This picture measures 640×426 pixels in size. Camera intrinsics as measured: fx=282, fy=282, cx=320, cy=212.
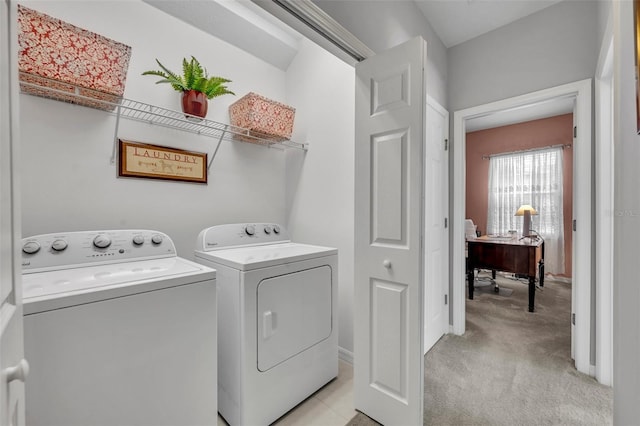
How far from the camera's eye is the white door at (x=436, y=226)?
2.28 meters

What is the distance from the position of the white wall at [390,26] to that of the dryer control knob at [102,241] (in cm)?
154

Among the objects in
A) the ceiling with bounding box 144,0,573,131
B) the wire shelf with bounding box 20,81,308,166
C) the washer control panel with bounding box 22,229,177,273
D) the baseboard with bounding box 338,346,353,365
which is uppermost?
the ceiling with bounding box 144,0,573,131

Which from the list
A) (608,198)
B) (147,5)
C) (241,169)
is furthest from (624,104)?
(147,5)

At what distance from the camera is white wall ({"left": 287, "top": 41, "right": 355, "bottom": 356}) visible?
215 cm

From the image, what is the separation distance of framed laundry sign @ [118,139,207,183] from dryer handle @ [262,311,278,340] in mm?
1114

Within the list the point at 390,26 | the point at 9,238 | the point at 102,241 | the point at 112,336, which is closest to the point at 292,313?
the point at 112,336

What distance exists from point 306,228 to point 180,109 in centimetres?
129

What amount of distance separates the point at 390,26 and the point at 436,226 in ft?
5.07

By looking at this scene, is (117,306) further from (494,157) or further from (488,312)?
(494,157)

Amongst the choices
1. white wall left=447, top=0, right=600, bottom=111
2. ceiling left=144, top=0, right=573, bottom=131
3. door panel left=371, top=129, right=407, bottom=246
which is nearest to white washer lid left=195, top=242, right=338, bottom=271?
door panel left=371, top=129, right=407, bottom=246

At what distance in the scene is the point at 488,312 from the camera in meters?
3.12

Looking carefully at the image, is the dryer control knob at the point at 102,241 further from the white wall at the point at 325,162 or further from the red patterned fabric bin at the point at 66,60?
the white wall at the point at 325,162

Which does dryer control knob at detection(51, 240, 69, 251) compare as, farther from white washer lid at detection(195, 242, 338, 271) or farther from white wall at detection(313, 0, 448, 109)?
white wall at detection(313, 0, 448, 109)

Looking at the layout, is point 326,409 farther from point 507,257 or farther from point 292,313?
point 507,257
